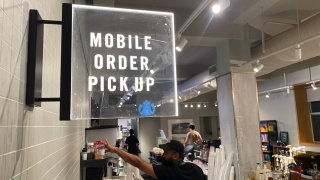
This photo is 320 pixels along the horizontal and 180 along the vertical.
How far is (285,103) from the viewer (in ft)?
31.8

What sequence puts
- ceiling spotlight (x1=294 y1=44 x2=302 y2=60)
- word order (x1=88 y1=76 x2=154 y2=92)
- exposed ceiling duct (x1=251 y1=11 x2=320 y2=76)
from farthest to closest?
ceiling spotlight (x1=294 y1=44 x2=302 y2=60) < exposed ceiling duct (x1=251 y1=11 x2=320 y2=76) < word order (x1=88 y1=76 x2=154 y2=92)

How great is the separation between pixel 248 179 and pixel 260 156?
0.53 m

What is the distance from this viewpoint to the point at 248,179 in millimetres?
5023

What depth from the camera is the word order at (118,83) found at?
1.62 m

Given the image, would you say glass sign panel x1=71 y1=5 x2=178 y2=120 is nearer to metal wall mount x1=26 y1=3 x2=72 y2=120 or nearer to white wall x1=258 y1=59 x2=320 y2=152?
metal wall mount x1=26 y1=3 x2=72 y2=120


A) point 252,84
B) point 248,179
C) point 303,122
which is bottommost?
point 248,179

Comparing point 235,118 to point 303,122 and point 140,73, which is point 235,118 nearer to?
point 140,73

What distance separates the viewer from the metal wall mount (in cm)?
107

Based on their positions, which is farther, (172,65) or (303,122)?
(303,122)

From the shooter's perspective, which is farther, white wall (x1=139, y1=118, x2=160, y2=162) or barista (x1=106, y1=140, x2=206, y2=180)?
white wall (x1=139, y1=118, x2=160, y2=162)

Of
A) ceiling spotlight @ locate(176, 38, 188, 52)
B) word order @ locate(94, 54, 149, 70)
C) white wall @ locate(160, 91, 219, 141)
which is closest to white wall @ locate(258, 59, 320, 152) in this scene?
white wall @ locate(160, 91, 219, 141)

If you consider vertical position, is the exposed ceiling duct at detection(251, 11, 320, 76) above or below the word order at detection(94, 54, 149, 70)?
above

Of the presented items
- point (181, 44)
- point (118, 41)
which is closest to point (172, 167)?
point (118, 41)

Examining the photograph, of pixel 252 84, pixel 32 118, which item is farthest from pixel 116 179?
pixel 252 84
